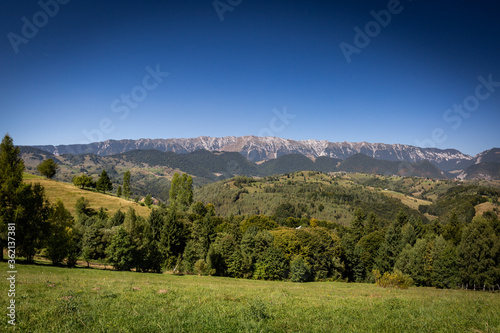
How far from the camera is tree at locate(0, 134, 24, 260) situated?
2675 cm

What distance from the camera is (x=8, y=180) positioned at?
2755cm

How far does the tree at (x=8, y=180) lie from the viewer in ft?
87.8

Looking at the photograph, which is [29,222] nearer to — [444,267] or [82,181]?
[444,267]

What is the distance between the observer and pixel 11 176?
28125 millimetres

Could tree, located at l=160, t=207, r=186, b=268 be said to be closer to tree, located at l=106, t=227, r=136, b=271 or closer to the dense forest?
the dense forest

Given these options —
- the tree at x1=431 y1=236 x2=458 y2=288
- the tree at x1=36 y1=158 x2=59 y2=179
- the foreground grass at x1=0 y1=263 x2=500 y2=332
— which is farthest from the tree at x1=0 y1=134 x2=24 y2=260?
the tree at x1=36 y1=158 x2=59 y2=179

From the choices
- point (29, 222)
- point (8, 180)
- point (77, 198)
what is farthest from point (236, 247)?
point (77, 198)

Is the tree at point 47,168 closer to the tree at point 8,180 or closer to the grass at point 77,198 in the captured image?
the grass at point 77,198

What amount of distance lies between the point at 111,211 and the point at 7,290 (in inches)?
3604

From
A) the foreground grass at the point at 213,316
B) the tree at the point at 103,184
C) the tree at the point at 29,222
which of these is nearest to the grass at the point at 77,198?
the tree at the point at 103,184

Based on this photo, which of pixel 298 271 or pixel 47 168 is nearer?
pixel 298 271

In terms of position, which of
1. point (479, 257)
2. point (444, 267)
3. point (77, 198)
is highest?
point (77, 198)

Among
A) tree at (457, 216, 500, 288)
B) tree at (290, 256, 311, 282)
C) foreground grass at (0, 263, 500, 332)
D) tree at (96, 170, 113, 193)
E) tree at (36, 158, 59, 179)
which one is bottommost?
tree at (290, 256, 311, 282)

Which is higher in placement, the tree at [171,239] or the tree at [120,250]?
the tree at [120,250]
